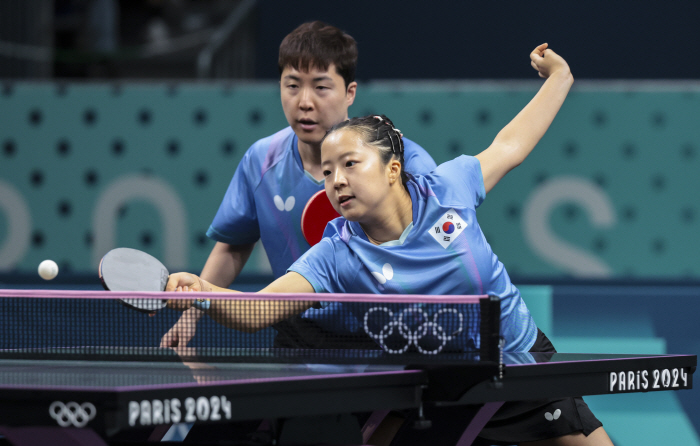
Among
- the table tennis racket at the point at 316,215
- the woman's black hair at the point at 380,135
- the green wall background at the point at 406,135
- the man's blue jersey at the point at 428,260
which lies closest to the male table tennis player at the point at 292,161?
the table tennis racket at the point at 316,215

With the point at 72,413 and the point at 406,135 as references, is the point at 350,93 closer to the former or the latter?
the point at 406,135

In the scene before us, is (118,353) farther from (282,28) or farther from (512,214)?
(282,28)

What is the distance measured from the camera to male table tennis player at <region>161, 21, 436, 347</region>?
9.48 feet

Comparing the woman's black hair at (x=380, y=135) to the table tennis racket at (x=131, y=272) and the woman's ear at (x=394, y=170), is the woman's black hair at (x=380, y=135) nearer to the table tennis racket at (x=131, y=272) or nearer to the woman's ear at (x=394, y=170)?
the woman's ear at (x=394, y=170)

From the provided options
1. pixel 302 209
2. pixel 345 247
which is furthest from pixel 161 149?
pixel 345 247

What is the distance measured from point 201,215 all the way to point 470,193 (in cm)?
229

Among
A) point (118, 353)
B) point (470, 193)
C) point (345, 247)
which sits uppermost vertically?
point (470, 193)

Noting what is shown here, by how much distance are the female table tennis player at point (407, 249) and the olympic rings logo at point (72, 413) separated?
0.68 metres

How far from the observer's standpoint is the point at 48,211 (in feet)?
14.6

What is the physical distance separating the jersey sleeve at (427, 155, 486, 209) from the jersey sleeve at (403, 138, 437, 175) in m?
0.16

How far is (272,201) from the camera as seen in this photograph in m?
3.09

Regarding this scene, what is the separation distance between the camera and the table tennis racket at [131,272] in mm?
2096

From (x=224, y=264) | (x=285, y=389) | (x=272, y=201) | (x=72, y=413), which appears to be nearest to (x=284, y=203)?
(x=272, y=201)

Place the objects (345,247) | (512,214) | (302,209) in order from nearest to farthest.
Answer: (345,247), (302,209), (512,214)
